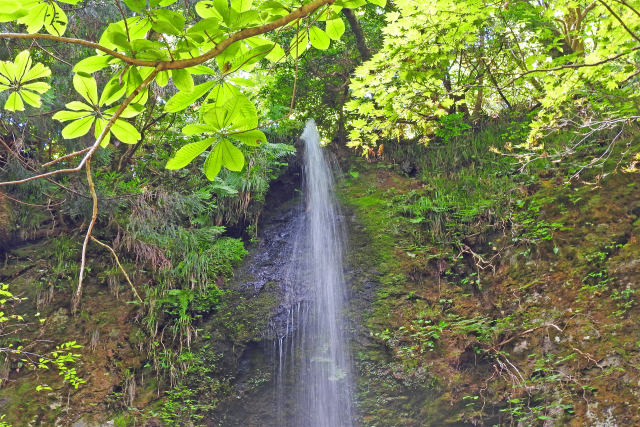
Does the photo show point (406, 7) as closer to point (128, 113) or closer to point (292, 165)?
point (128, 113)

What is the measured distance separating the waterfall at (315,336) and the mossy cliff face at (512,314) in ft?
0.81

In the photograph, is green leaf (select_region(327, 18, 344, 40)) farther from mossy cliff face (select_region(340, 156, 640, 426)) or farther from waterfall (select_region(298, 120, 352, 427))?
waterfall (select_region(298, 120, 352, 427))

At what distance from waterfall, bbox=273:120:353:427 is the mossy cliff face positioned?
9.7 inches

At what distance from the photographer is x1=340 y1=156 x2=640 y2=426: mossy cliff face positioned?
3.88 metres

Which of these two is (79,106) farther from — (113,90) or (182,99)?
(182,99)

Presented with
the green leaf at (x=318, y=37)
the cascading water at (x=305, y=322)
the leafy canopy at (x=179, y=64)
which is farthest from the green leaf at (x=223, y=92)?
the cascading water at (x=305, y=322)

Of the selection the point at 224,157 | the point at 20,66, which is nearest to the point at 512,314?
the point at 224,157

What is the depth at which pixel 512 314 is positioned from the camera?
4828 millimetres

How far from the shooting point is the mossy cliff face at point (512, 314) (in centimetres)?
388

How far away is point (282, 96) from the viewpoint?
29.1 ft

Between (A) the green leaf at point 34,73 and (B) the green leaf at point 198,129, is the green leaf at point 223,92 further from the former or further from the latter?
(A) the green leaf at point 34,73

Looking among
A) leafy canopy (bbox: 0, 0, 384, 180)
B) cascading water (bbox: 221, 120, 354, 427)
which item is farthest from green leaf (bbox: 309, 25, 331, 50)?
cascading water (bbox: 221, 120, 354, 427)

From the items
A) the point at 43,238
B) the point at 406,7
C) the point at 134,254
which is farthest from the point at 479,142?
the point at 43,238

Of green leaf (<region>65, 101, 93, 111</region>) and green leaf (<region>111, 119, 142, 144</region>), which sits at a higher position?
green leaf (<region>65, 101, 93, 111</region>)
